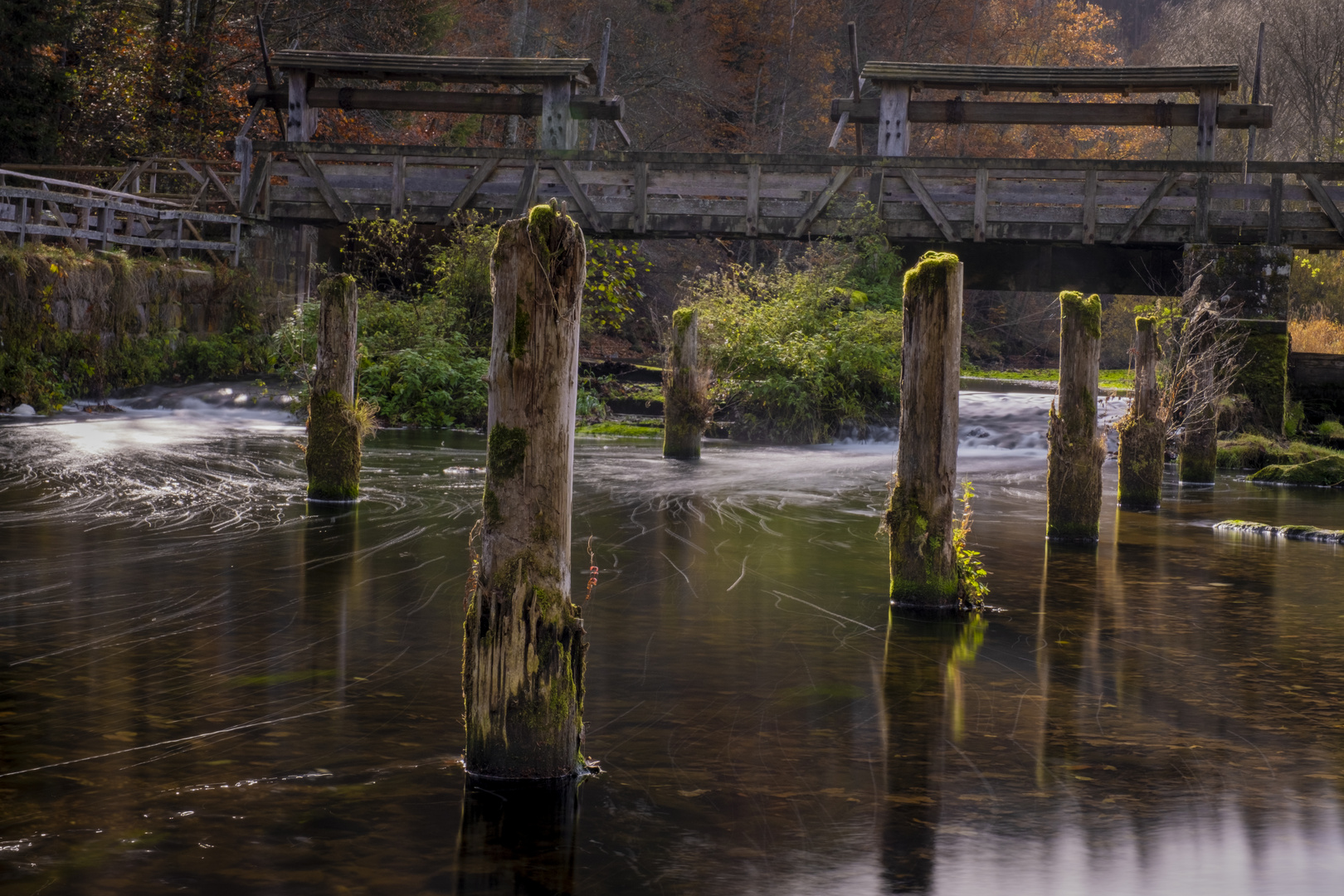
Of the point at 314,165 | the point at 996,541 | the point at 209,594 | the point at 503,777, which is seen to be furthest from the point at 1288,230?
the point at 503,777

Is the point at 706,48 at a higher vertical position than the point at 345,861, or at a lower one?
higher

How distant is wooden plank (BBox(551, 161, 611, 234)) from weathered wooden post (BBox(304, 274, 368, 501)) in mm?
12258

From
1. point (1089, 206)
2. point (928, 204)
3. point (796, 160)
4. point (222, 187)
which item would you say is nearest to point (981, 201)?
point (928, 204)

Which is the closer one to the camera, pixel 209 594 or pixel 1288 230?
pixel 209 594

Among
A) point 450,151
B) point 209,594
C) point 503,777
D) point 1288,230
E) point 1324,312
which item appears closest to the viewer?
point 503,777

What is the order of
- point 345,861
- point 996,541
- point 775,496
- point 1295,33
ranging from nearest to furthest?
point 345,861 → point 996,541 → point 775,496 → point 1295,33

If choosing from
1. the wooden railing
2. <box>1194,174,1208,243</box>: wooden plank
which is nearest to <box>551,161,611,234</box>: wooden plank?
the wooden railing

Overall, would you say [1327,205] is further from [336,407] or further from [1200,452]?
[336,407]

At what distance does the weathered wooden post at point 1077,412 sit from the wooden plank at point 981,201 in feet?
40.2

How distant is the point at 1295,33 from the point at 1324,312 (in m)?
13.0

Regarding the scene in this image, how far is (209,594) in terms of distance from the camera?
29.5ft

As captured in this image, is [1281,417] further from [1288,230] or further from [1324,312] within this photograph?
[1324,312]

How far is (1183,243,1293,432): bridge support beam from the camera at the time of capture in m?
20.4

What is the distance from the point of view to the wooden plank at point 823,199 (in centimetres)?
2425
